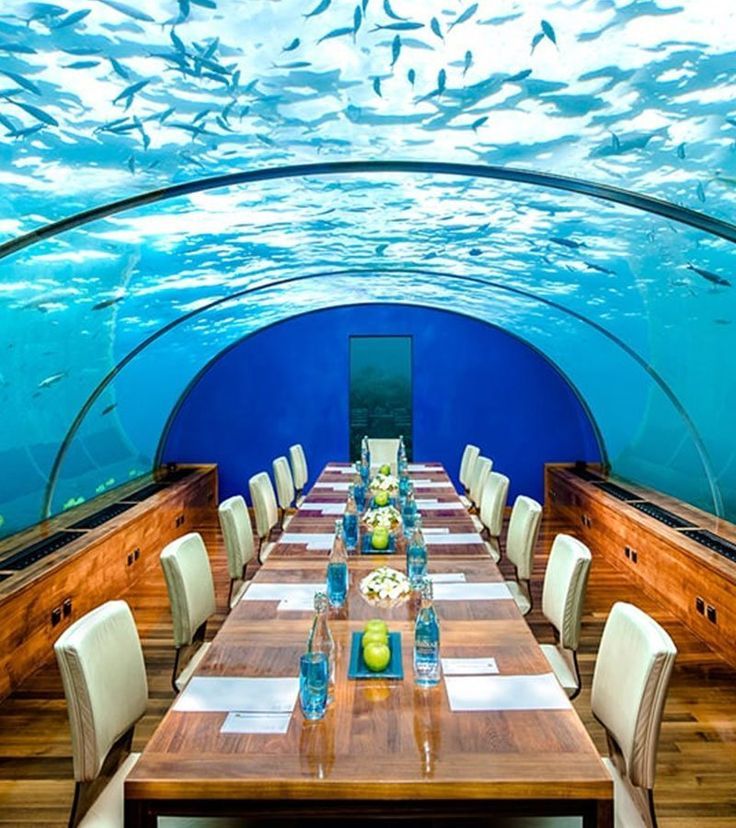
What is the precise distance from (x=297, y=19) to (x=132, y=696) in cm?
245

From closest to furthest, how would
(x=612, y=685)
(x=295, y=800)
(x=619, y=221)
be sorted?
(x=295, y=800) → (x=612, y=685) → (x=619, y=221)

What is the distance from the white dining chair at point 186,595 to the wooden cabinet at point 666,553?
309cm

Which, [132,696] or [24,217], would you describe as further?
[24,217]

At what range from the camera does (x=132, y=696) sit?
245 cm

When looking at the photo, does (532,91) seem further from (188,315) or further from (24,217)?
(188,315)

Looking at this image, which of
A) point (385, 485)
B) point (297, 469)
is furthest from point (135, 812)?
point (297, 469)

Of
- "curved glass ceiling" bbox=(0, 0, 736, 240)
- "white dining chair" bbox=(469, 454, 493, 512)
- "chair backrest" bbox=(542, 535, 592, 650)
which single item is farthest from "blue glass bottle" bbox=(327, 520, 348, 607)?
"white dining chair" bbox=(469, 454, 493, 512)

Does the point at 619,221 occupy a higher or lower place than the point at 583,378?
higher

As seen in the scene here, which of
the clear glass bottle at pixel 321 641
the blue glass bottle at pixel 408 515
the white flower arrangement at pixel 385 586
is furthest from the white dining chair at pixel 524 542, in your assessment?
the clear glass bottle at pixel 321 641

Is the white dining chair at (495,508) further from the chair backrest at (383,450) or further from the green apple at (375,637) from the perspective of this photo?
the green apple at (375,637)

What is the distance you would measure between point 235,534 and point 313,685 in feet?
7.41

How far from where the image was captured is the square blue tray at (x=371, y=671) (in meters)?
2.26

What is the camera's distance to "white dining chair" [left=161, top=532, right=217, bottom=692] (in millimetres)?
3117

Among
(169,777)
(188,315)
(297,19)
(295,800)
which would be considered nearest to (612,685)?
(295,800)
